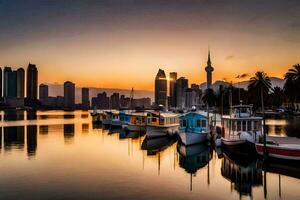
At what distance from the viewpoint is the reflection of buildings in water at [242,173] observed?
3095cm

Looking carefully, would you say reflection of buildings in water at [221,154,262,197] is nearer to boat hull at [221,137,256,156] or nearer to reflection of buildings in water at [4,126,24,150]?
boat hull at [221,137,256,156]

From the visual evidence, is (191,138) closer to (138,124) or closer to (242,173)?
(242,173)

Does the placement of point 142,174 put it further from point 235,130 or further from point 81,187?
point 235,130

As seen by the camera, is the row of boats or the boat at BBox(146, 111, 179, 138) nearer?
the row of boats

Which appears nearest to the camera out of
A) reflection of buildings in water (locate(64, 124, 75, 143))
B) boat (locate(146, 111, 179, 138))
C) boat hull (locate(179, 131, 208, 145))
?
boat hull (locate(179, 131, 208, 145))

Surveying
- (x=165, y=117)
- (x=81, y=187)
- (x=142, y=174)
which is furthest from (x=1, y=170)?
(x=165, y=117)

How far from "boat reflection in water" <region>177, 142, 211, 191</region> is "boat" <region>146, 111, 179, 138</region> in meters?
11.9

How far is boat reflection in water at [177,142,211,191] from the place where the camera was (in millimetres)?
39612

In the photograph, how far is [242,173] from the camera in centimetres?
3556

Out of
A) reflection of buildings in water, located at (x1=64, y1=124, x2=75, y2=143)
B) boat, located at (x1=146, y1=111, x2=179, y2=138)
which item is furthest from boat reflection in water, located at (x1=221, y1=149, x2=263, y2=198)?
reflection of buildings in water, located at (x1=64, y1=124, x2=75, y2=143)

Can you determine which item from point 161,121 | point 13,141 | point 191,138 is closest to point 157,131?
point 161,121

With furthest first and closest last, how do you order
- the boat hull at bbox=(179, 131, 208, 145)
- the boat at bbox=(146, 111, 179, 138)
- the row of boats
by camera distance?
the boat at bbox=(146, 111, 179, 138), the boat hull at bbox=(179, 131, 208, 145), the row of boats

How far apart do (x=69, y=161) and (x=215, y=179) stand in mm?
19846

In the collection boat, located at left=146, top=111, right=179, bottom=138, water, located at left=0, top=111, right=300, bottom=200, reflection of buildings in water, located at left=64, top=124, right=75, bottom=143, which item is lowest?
water, located at left=0, top=111, right=300, bottom=200
